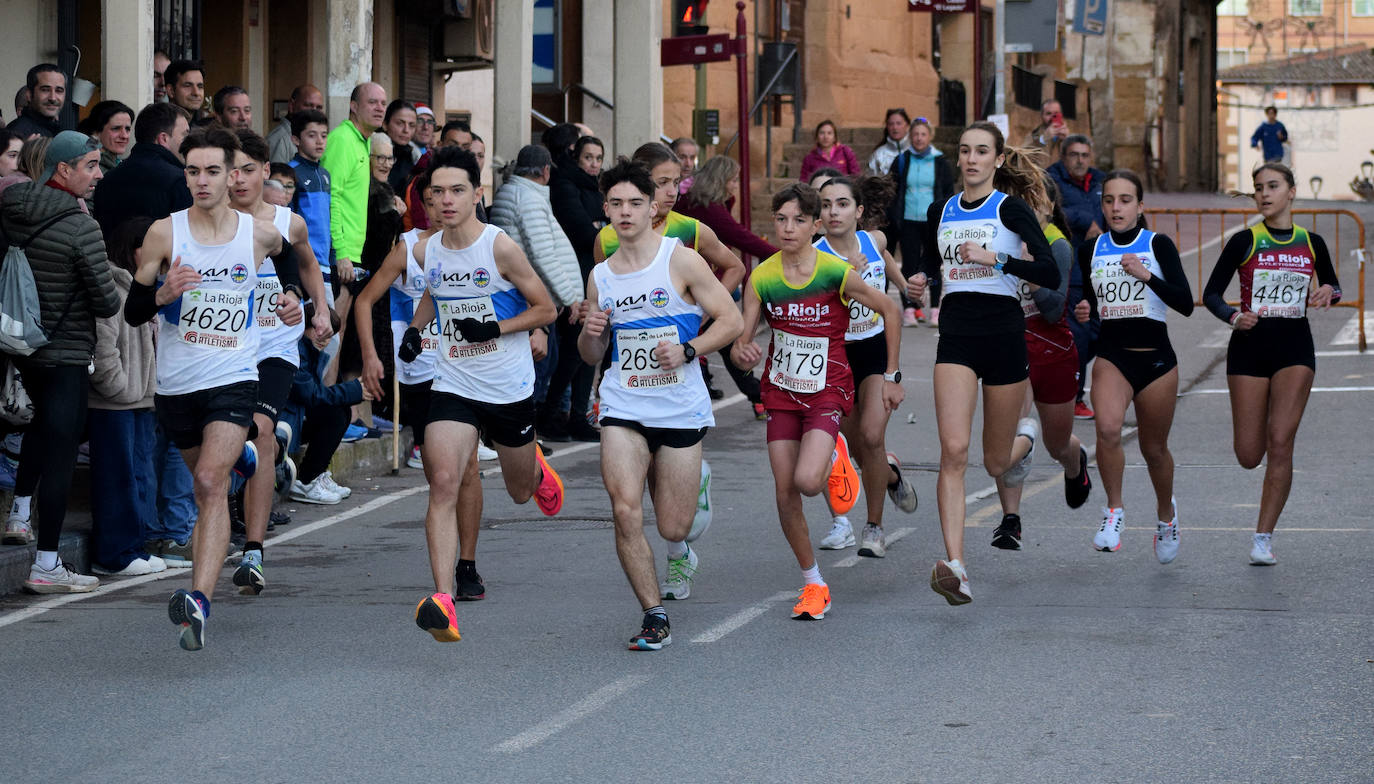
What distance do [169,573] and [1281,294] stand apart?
18.4 feet

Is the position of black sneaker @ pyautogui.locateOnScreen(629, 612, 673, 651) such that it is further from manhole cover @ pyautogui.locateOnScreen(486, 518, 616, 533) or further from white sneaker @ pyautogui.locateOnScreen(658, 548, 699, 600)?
manhole cover @ pyautogui.locateOnScreen(486, 518, 616, 533)

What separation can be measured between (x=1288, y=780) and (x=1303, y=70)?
67.8 meters

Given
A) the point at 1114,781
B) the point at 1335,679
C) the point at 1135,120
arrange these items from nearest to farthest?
the point at 1114,781
the point at 1335,679
the point at 1135,120

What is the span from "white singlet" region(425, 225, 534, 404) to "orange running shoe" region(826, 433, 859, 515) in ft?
7.16

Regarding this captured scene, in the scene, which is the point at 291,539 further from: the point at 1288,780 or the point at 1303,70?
the point at 1303,70

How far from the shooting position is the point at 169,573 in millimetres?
9789

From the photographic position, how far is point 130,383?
971 cm

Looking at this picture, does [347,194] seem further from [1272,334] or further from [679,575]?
[1272,334]

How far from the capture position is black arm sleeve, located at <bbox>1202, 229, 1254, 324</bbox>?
966 centimetres

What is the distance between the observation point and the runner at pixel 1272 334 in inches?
373

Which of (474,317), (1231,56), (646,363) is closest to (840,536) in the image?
(646,363)

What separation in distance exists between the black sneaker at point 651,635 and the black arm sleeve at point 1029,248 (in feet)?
7.45

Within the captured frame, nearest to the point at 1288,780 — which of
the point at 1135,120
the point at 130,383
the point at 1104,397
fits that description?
the point at 1104,397

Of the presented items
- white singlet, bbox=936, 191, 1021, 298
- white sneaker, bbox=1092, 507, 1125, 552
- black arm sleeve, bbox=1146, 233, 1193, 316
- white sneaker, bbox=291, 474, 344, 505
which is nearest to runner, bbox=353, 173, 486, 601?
white singlet, bbox=936, 191, 1021, 298
